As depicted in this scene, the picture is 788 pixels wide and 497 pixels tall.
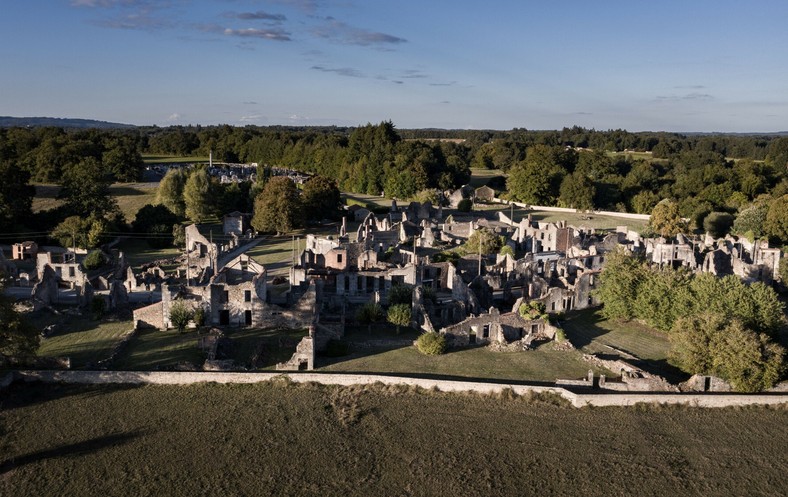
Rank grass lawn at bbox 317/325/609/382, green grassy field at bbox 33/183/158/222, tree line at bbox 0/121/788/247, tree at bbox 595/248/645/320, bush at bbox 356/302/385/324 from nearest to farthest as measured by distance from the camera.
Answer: grass lawn at bbox 317/325/609/382 → bush at bbox 356/302/385/324 → tree at bbox 595/248/645/320 → tree line at bbox 0/121/788/247 → green grassy field at bbox 33/183/158/222

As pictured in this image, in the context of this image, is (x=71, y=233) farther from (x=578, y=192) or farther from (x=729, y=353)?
(x=578, y=192)

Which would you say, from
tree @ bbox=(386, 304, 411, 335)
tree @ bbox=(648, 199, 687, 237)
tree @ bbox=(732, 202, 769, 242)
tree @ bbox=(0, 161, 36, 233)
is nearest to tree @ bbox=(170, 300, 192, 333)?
tree @ bbox=(386, 304, 411, 335)

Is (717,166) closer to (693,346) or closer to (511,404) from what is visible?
(693,346)

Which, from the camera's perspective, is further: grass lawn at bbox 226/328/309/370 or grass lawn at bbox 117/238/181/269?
grass lawn at bbox 117/238/181/269

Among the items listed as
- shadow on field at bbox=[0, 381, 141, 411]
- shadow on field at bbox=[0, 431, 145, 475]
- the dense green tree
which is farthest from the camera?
the dense green tree

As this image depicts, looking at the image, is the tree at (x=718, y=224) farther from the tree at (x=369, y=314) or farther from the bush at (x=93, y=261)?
the bush at (x=93, y=261)

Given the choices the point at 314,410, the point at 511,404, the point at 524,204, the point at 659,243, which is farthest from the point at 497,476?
the point at 524,204

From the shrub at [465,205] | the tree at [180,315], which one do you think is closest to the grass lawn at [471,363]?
the tree at [180,315]

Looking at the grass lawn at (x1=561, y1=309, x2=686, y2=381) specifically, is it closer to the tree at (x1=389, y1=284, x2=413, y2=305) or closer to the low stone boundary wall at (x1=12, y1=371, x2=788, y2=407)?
the low stone boundary wall at (x1=12, y1=371, x2=788, y2=407)

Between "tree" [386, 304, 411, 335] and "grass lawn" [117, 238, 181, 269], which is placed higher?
"tree" [386, 304, 411, 335]
